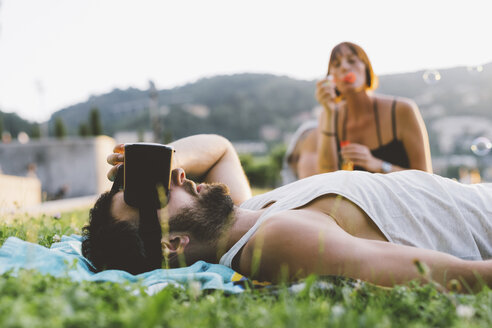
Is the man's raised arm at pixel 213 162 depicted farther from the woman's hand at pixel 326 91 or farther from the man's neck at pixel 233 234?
the woman's hand at pixel 326 91

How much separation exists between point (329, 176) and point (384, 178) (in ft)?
1.19

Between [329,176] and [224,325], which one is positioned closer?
[224,325]

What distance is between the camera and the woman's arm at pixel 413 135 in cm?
461

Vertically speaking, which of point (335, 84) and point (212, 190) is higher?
point (335, 84)

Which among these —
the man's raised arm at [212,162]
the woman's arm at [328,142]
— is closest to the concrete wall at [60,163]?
the woman's arm at [328,142]

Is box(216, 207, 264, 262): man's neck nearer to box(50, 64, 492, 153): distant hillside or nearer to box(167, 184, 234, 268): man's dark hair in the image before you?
box(167, 184, 234, 268): man's dark hair

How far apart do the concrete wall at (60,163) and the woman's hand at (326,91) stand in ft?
68.5

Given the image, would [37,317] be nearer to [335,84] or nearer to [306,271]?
[306,271]

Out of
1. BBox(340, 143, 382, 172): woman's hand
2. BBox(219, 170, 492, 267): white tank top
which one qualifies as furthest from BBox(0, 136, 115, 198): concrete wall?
BBox(219, 170, 492, 267): white tank top

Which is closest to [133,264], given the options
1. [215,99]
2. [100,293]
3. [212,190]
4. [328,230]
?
[212,190]

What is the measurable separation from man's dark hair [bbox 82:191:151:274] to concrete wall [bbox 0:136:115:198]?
22402 millimetres

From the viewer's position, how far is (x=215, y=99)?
A: 8469cm

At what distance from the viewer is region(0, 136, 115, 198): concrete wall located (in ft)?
78.1

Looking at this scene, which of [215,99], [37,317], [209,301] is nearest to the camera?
[37,317]
